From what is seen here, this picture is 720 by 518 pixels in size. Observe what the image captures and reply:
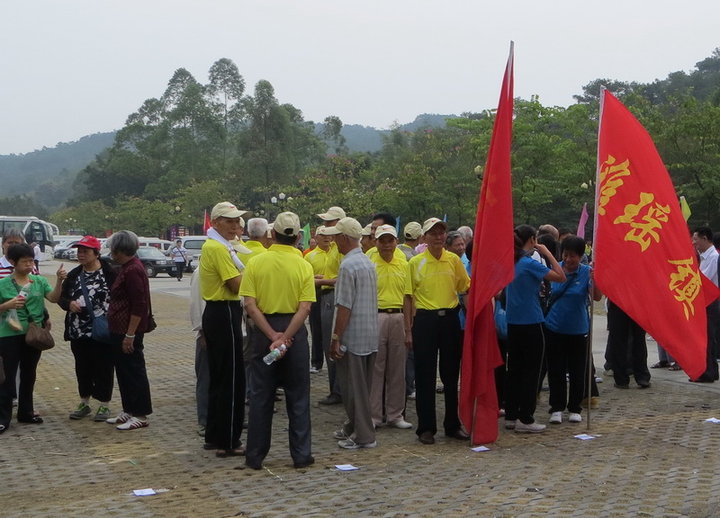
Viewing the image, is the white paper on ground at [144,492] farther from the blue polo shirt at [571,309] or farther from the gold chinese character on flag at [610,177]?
the gold chinese character on flag at [610,177]

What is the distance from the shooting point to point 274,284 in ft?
21.0

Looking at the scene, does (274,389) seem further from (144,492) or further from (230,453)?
(144,492)

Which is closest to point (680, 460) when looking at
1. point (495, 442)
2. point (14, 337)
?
point (495, 442)

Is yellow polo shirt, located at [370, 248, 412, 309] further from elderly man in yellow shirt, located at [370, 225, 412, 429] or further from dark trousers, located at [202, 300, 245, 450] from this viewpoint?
dark trousers, located at [202, 300, 245, 450]

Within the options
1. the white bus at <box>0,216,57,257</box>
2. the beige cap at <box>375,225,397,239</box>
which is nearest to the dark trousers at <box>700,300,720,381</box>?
the beige cap at <box>375,225,397,239</box>

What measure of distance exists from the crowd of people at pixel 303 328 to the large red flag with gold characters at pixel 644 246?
525 mm

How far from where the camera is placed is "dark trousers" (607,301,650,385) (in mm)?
9930

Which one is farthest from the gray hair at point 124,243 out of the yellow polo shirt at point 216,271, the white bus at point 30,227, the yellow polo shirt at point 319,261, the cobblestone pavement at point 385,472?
the white bus at point 30,227

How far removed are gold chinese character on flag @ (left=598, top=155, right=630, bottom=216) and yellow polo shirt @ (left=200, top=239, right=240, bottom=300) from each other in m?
3.02

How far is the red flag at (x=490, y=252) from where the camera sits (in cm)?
698

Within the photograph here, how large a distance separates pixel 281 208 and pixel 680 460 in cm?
4774

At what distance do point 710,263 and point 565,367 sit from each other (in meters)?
3.46

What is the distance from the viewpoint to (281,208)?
176 feet

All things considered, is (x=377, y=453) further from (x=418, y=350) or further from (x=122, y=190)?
(x=122, y=190)
